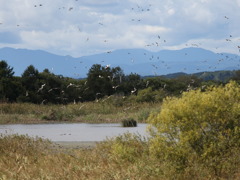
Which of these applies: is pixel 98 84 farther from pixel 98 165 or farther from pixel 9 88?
pixel 98 165

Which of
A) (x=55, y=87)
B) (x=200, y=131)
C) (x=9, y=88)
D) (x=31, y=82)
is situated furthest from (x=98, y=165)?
(x=55, y=87)

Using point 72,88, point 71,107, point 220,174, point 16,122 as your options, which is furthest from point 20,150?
point 72,88

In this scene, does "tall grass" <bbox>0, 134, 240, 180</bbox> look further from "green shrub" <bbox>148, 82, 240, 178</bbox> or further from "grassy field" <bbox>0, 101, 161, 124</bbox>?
"grassy field" <bbox>0, 101, 161, 124</bbox>

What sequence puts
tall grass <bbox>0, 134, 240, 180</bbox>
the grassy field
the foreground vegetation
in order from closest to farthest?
the foreground vegetation → tall grass <bbox>0, 134, 240, 180</bbox> → the grassy field

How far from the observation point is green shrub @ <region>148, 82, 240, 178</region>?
33.8ft

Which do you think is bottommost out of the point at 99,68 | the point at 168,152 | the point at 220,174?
the point at 220,174

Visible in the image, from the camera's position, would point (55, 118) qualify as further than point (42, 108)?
No

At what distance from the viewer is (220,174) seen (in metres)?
Answer: 11.2

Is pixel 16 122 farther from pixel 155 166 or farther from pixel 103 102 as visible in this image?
pixel 155 166

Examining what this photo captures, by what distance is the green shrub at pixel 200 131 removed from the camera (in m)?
10.3

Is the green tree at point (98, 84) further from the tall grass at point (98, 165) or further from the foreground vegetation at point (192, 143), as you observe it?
the foreground vegetation at point (192, 143)

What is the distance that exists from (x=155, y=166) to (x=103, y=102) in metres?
29.7

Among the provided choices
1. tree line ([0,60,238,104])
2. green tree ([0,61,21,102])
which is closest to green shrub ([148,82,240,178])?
tree line ([0,60,238,104])

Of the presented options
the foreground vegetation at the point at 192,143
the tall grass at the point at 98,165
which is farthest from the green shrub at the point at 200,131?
the tall grass at the point at 98,165
